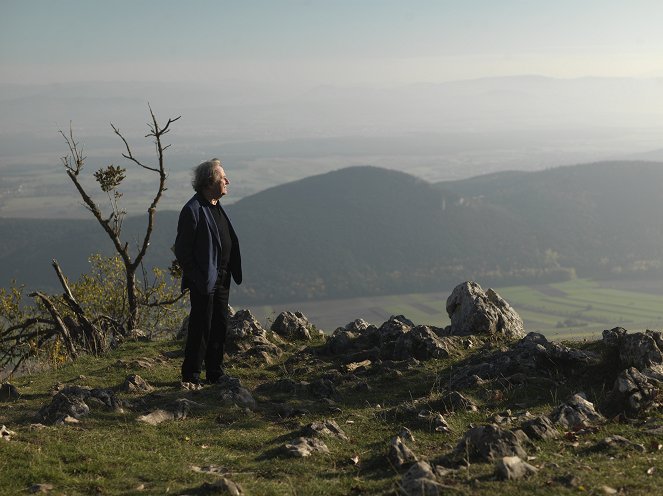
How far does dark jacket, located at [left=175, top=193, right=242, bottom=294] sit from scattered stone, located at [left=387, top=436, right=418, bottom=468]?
4891mm

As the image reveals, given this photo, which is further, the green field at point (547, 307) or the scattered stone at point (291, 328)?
the green field at point (547, 307)

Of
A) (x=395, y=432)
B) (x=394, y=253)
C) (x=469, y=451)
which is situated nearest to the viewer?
(x=469, y=451)

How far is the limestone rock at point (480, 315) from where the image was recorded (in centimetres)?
1811

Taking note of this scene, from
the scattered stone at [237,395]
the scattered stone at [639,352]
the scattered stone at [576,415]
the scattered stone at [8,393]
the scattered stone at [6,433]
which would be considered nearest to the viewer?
the scattered stone at [6,433]

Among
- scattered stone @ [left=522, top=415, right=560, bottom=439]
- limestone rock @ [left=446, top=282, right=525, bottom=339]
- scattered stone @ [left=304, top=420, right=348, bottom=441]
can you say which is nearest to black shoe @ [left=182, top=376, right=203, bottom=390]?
scattered stone @ [left=304, top=420, right=348, bottom=441]

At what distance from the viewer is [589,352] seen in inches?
538

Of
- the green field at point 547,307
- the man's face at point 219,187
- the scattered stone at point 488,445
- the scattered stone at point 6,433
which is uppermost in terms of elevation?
the man's face at point 219,187

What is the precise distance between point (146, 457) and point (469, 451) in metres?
4.00

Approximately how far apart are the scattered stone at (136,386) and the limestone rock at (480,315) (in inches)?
329

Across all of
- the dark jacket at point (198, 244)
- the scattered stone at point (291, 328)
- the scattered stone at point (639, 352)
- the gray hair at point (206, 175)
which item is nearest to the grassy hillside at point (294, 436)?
the scattered stone at point (639, 352)

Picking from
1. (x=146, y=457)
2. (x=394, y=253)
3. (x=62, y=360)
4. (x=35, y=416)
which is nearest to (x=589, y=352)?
(x=146, y=457)

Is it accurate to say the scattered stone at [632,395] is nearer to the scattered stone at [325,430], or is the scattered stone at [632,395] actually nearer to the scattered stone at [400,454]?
the scattered stone at [400,454]

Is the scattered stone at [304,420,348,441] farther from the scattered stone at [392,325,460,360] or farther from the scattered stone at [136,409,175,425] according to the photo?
the scattered stone at [392,325,460,360]

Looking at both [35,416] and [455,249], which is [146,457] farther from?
[455,249]
